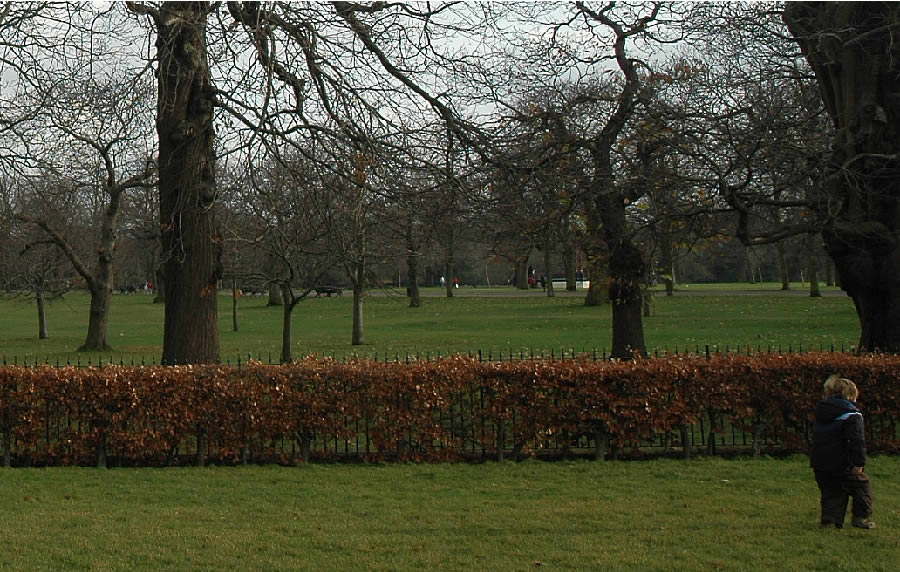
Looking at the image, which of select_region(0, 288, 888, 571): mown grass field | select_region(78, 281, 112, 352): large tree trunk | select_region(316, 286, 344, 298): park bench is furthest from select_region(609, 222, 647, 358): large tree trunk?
select_region(78, 281, 112, 352): large tree trunk

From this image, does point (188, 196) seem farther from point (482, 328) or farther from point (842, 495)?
point (482, 328)

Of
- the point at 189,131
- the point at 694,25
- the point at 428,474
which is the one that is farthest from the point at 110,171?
the point at 428,474

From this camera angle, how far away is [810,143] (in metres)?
14.0

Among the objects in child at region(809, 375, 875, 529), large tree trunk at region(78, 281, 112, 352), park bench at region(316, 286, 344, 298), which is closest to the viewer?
child at region(809, 375, 875, 529)

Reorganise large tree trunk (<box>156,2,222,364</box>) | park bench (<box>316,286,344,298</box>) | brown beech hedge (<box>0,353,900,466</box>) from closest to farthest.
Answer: brown beech hedge (<box>0,353,900,466</box>)
large tree trunk (<box>156,2,222,364</box>)
park bench (<box>316,286,344,298</box>)

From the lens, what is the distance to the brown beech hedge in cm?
979

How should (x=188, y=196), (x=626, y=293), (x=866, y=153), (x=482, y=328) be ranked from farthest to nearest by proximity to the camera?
1. (x=482, y=328)
2. (x=626, y=293)
3. (x=866, y=153)
4. (x=188, y=196)

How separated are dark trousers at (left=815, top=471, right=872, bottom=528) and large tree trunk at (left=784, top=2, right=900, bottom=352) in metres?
6.76

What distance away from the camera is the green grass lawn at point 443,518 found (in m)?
6.14

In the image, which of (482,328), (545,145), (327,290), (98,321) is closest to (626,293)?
(545,145)

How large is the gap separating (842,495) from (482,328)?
88.7ft

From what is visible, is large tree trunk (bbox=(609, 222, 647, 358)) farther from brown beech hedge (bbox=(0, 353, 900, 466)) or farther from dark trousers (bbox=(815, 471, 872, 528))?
dark trousers (bbox=(815, 471, 872, 528))

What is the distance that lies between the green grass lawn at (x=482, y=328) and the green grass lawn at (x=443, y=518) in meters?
8.81

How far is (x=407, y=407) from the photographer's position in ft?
32.5
